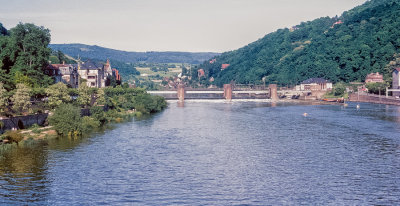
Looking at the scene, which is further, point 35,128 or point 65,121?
point 65,121

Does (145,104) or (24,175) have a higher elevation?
(145,104)

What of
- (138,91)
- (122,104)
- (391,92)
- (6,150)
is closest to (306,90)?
(391,92)

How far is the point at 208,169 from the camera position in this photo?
42.9 metres

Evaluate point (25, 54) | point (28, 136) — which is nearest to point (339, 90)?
point (25, 54)

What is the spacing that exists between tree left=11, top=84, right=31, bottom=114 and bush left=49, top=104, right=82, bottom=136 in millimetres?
3892

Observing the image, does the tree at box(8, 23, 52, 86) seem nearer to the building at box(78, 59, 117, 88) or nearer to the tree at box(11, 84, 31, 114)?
the tree at box(11, 84, 31, 114)

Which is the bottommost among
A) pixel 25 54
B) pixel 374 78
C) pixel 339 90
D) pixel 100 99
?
pixel 100 99

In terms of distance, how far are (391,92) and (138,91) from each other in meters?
77.4

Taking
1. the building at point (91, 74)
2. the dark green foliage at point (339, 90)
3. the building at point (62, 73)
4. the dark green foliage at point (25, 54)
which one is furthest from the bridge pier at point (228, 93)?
the dark green foliage at point (25, 54)

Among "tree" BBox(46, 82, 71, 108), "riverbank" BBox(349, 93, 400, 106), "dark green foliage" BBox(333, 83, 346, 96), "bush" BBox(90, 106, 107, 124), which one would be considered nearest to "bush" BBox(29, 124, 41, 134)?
"tree" BBox(46, 82, 71, 108)

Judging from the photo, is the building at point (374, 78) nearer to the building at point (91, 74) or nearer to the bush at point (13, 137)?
the building at point (91, 74)

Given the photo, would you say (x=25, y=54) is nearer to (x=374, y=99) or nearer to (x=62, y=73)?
(x=62, y=73)

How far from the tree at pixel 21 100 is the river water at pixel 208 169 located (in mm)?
9484

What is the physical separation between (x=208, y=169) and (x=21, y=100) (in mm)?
32494
